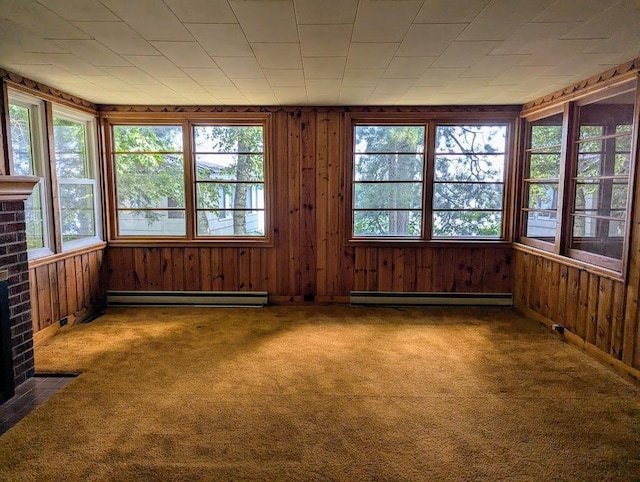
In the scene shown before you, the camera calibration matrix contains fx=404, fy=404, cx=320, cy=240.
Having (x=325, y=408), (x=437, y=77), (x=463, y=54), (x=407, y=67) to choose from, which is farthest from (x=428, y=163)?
(x=325, y=408)

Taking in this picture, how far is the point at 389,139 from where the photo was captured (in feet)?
15.6

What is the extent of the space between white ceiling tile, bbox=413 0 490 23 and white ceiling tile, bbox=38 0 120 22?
1.70 metres

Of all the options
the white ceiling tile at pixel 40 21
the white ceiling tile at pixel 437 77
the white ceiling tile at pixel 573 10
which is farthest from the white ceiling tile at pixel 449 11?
the white ceiling tile at pixel 40 21

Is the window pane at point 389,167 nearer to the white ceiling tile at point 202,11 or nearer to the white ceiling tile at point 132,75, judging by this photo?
the white ceiling tile at point 132,75

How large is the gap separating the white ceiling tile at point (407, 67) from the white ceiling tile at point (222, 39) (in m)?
1.10

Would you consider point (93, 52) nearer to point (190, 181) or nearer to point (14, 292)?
point (14, 292)

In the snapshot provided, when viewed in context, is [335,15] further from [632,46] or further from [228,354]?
[228,354]

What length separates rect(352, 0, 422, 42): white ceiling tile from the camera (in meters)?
2.08

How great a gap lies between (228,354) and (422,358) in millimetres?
1632

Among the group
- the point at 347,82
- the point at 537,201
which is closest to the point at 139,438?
the point at 347,82

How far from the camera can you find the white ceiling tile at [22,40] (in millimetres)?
2380

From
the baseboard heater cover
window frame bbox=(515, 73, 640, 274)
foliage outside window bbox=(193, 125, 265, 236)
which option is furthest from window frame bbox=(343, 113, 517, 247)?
foliage outside window bbox=(193, 125, 265, 236)

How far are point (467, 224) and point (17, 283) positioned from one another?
4.43 metres

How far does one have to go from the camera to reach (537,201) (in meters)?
4.36
